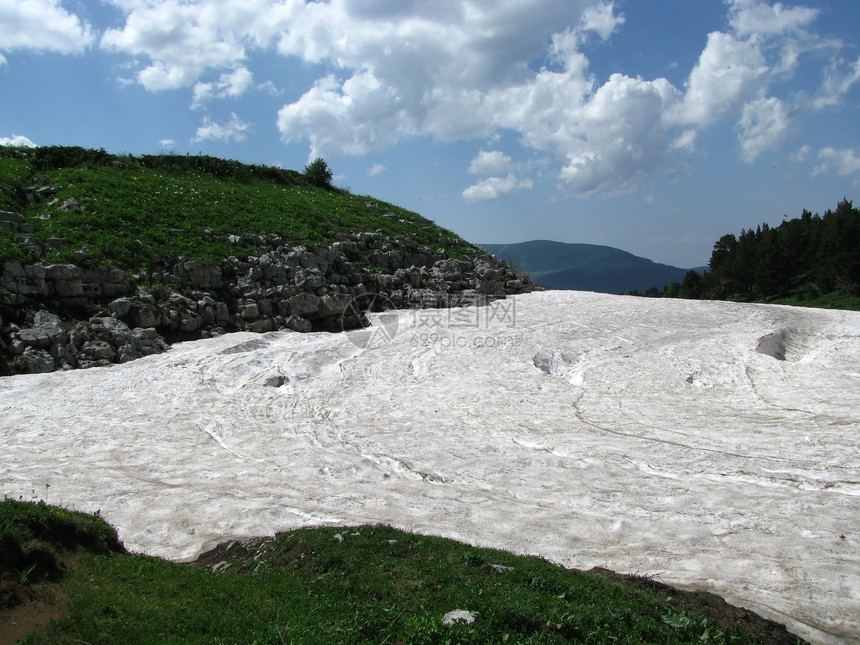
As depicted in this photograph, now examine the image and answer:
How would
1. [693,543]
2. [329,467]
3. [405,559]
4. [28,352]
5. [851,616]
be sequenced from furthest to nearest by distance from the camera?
[28,352] → [329,467] → [693,543] → [405,559] → [851,616]

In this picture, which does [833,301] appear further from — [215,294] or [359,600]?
[359,600]

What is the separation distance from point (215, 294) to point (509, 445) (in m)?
19.0

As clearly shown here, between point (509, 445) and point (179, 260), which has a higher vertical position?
point (179, 260)

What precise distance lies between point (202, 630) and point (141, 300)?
23214 mm

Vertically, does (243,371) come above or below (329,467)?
above

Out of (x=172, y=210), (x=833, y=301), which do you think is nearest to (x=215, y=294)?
(x=172, y=210)

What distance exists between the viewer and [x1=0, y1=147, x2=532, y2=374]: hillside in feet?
81.6

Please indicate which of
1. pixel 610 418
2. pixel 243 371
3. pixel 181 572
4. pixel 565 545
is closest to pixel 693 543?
pixel 565 545

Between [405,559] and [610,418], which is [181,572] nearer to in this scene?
[405,559]

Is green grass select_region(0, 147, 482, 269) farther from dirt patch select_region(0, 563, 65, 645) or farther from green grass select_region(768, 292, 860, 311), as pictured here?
green grass select_region(768, 292, 860, 311)

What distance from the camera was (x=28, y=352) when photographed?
2267cm

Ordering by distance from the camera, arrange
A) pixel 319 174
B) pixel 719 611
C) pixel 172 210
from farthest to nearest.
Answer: pixel 319 174, pixel 172 210, pixel 719 611

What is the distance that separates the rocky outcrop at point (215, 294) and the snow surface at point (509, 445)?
1.61 meters

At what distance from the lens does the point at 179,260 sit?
29.8 m
